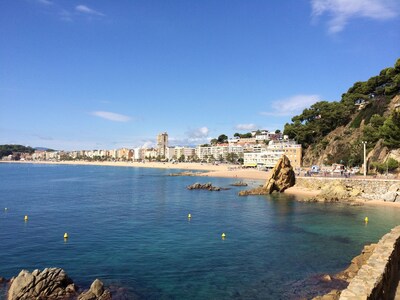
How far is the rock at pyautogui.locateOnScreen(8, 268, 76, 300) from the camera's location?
54.9 ft

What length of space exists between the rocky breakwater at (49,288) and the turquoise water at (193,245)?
1490 millimetres

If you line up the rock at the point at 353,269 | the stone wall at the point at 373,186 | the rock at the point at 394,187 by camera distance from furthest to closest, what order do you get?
the rock at the point at 394,187 → the stone wall at the point at 373,186 → the rock at the point at 353,269

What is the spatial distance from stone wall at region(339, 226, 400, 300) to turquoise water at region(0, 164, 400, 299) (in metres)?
4.54

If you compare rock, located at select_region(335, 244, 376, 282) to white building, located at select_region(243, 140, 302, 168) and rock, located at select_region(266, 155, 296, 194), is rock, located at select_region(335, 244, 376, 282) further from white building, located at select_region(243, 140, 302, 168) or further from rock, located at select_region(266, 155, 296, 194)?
white building, located at select_region(243, 140, 302, 168)

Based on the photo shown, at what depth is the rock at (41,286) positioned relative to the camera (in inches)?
658

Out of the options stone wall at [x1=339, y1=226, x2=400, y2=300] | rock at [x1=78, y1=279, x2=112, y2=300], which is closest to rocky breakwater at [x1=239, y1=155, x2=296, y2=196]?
stone wall at [x1=339, y1=226, x2=400, y2=300]

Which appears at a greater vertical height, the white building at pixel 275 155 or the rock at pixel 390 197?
the white building at pixel 275 155

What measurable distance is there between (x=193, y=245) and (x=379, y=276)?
1718 cm

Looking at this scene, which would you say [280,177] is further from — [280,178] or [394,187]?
[394,187]

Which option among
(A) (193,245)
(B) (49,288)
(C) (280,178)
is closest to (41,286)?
(B) (49,288)

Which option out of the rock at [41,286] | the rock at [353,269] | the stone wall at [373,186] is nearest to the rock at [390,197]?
the stone wall at [373,186]

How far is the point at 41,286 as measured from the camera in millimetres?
17109

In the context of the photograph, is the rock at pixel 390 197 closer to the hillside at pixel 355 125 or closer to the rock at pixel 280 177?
the hillside at pixel 355 125

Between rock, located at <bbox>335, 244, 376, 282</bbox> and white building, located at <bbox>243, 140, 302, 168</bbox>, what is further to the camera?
white building, located at <bbox>243, 140, 302, 168</bbox>
